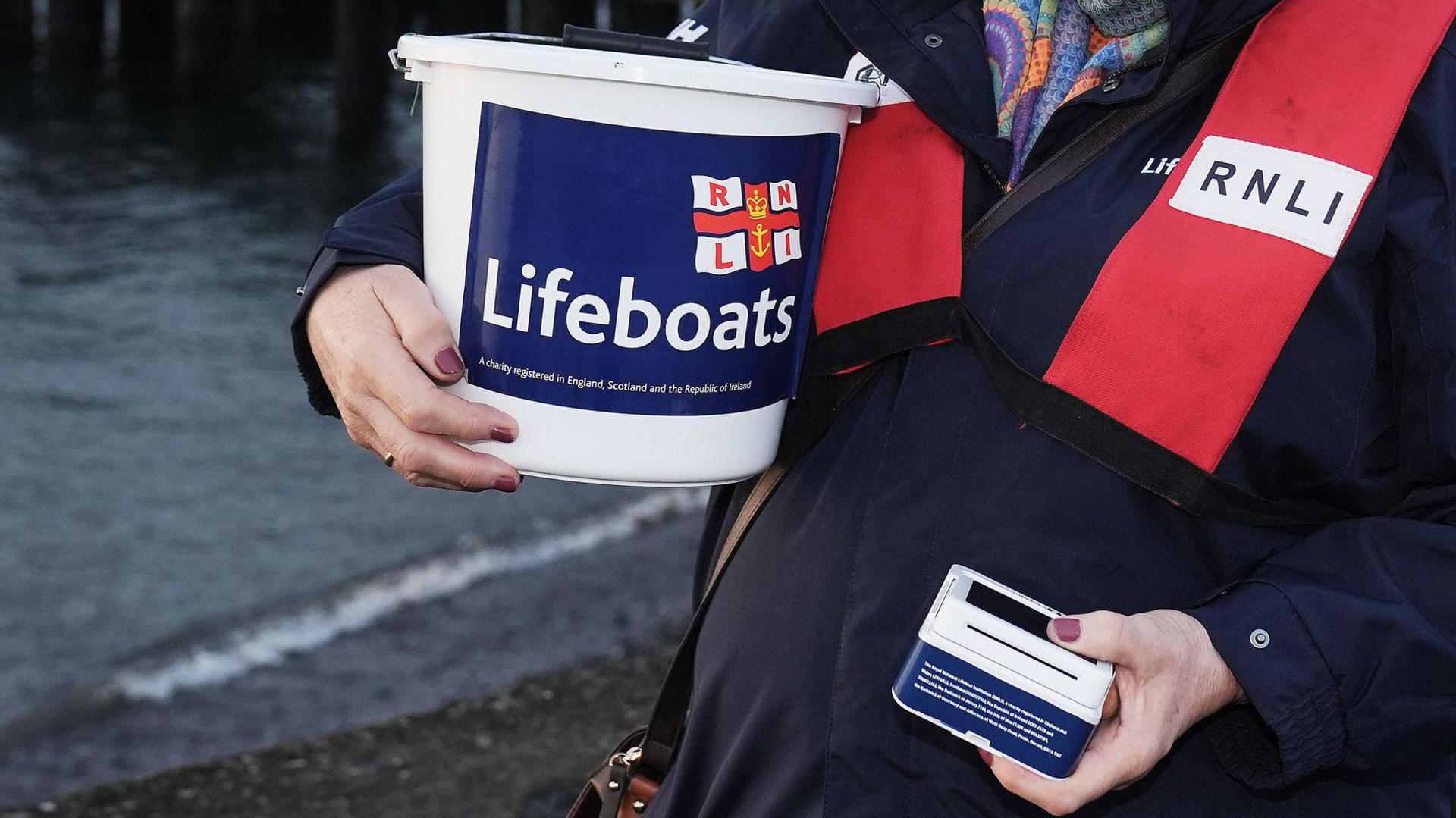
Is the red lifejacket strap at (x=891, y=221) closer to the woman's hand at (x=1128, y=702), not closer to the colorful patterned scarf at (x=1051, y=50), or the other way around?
the colorful patterned scarf at (x=1051, y=50)

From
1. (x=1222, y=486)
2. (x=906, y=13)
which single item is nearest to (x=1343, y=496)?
(x=1222, y=486)

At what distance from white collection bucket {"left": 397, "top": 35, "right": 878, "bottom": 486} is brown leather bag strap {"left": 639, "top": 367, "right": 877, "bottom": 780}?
0.47ft

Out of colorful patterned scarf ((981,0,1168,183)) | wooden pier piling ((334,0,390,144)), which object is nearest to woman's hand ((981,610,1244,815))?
colorful patterned scarf ((981,0,1168,183))

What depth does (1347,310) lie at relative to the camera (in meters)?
1.35

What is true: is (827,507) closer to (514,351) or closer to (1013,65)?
(514,351)

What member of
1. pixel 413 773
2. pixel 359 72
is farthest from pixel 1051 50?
pixel 359 72

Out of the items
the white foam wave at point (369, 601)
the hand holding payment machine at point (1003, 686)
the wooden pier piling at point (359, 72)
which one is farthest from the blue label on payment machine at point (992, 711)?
the wooden pier piling at point (359, 72)

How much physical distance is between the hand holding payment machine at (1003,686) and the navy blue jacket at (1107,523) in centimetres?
16

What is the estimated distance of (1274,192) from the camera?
4.55ft

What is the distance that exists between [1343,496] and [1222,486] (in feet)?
0.47

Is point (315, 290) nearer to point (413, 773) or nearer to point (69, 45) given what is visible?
point (413, 773)

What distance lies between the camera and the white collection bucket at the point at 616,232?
1.32 m

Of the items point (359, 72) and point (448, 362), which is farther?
point (359, 72)

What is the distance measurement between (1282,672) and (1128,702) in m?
0.15
